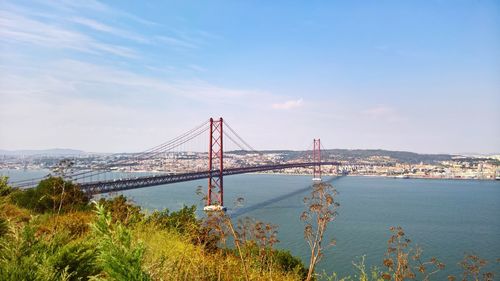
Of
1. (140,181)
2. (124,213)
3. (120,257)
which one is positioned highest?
(120,257)

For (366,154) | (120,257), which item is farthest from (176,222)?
(366,154)

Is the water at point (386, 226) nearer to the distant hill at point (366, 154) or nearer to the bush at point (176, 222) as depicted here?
the bush at point (176, 222)

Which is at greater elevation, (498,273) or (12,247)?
(12,247)

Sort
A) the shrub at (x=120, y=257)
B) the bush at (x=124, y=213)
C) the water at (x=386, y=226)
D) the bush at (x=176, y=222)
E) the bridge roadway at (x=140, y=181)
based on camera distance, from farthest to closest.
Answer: the bridge roadway at (x=140, y=181) → the water at (x=386, y=226) → the bush at (x=176, y=222) → the bush at (x=124, y=213) → the shrub at (x=120, y=257)

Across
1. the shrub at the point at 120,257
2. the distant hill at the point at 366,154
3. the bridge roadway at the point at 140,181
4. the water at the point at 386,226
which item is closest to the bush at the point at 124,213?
the shrub at the point at 120,257

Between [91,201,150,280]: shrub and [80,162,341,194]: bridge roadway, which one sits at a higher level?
[91,201,150,280]: shrub

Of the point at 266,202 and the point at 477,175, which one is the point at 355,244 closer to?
the point at 266,202

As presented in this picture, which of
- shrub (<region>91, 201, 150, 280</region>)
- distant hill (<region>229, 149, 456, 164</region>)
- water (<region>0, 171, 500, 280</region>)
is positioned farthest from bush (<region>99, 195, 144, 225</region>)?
distant hill (<region>229, 149, 456, 164</region>)

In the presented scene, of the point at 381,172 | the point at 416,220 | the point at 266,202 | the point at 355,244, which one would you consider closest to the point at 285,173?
the point at 381,172

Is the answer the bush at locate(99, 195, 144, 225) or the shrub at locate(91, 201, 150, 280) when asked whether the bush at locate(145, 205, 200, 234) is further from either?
the shrub at locate(91, 201, 150, 280)

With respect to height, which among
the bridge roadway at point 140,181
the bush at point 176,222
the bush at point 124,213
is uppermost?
the bush at point 124,213

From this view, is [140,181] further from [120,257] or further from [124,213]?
[120,257]
